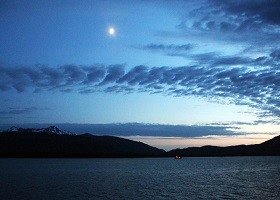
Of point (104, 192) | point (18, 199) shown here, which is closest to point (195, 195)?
point (104, 192)

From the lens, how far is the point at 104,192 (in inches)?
2643

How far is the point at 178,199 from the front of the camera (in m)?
59.1

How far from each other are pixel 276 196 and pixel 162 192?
69.5 ft

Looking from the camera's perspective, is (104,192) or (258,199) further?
(104,192)

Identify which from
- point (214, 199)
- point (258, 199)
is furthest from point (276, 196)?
point (214, 199)

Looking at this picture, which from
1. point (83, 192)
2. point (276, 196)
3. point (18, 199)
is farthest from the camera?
point (83, 192)

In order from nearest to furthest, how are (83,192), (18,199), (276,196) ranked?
(18,199) < (276,196) < (83,192)

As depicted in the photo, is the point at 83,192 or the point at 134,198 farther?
the point at 83,192

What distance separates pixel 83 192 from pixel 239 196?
29.5 m

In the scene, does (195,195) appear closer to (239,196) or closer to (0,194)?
(239,196)

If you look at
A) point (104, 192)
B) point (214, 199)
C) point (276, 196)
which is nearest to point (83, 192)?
point (104, 192)

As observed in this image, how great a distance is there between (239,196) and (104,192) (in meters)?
25.6

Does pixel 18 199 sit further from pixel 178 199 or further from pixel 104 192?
pixel 178 199

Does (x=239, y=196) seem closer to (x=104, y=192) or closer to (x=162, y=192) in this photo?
(x=162, y=192)
